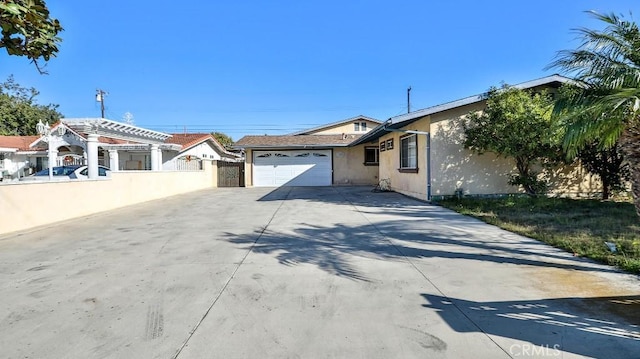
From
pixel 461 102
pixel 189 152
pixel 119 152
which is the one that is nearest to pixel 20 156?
pixel 119 152

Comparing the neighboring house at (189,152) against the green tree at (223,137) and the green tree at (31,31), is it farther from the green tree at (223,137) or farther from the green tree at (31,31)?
the green tree at (223,137)

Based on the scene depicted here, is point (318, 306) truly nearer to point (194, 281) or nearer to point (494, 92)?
point (194, 281)

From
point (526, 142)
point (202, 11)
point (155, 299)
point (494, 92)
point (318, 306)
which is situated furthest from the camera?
point (202, 11)

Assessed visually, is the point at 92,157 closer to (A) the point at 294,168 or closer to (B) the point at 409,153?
(B) the point at 409,153

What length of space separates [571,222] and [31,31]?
32.0 feet

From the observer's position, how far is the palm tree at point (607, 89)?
438 cm

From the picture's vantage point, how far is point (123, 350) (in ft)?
9.28

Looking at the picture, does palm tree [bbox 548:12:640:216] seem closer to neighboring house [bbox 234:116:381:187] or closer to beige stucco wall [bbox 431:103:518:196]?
beige stucco wall [bbox 431:103:518:196]

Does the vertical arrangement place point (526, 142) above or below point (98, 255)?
above

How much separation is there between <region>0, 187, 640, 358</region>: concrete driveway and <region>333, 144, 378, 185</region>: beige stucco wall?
1635 centimetres

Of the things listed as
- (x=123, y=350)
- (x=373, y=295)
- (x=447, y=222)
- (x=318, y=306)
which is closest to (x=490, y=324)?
(x=373, y=295)

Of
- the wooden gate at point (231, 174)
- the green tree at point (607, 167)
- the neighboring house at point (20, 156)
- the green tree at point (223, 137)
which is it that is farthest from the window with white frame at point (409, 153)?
the green tree at point (223, 137)

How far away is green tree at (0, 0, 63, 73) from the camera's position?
3312 millimetres

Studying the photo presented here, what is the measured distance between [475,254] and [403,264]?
1.30 meters
